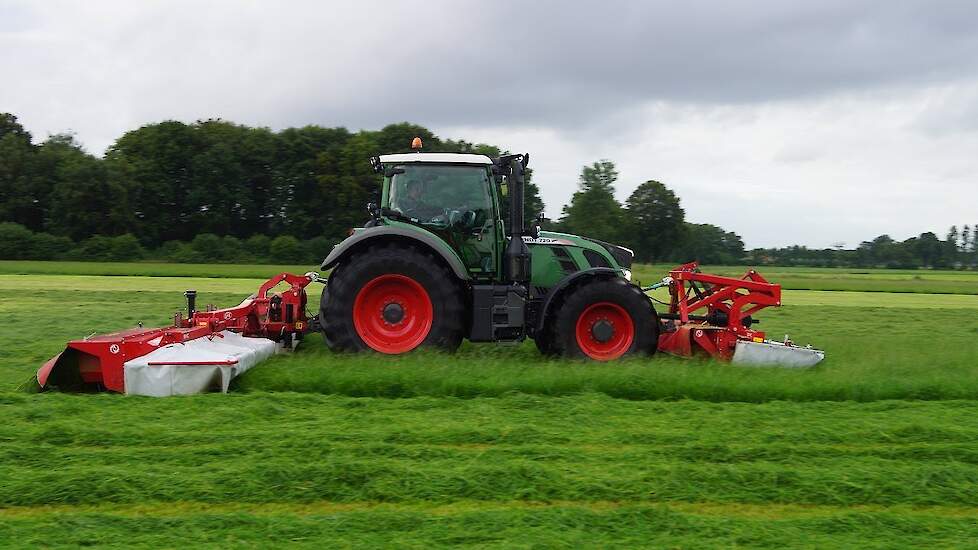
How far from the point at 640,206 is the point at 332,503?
49425 millimetres

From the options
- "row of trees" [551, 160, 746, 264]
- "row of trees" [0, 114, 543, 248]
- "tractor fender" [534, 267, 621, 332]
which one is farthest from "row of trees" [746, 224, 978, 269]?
"tractor fender" [534, 267, 621, 332]

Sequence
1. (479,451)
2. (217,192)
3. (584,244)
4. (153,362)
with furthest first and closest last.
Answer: (217,192) → (584,244) → (153,362) → (479,451)

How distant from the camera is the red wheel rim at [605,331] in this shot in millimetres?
7812

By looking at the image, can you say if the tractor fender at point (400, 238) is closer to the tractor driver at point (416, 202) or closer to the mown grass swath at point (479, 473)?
the tractor driver at point (416, 202)

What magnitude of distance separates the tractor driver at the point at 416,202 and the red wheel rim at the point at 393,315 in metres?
0.85

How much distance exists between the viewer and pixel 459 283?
310 inches

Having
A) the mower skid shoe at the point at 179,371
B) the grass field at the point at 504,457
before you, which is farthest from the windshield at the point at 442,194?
the mower skid shoe at the point at 179,371

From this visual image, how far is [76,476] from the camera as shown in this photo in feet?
13.2

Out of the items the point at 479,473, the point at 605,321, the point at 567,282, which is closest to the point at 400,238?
the point at 567,282

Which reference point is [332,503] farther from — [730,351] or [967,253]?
[967,253]

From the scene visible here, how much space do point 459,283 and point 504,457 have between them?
3.55 m

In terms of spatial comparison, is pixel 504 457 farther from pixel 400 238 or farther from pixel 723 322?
pixel 723 322

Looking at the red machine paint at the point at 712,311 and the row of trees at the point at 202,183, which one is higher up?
the row of trees at the point at 202,183

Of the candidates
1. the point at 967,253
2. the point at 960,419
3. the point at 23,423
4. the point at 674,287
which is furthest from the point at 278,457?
the point at 967,253
